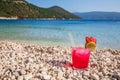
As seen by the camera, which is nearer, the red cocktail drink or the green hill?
the red cocktail drink

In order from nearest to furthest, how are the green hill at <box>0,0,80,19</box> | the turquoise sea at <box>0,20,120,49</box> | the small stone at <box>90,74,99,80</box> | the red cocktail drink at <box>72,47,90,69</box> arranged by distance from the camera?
1. the small stone at <box>90,74,99,80</box>
2. the red cocktail drink at <box>72,47,90,69</box>
3. the turquoise sea at <box>0,20,120,49</box>
4. the green hill at <box>0,0,80,19</box>

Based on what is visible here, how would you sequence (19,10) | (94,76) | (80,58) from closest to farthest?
1. (94,76)
2. (80,58)
3. (19,10)

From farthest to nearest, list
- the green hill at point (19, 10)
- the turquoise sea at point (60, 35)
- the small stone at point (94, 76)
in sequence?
the green hill at point (19, 10)
the turquoise sea at point (60, 35)
the small stone at point (94, 76)

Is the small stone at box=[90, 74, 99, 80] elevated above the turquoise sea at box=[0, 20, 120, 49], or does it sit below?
above

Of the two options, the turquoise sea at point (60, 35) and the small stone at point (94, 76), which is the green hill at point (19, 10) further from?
the small stone at point (94, 76)

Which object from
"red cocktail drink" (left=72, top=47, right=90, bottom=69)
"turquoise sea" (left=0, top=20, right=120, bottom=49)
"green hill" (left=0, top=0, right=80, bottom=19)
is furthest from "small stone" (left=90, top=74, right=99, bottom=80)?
"green hill" (left=0, top=0, right=80, bottom=19)

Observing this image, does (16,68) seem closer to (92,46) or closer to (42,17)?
(92,46)

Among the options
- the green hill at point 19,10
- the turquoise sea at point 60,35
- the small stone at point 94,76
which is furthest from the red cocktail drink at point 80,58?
the green hill at point 19,10

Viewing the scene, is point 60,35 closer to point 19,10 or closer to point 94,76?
point 94,76

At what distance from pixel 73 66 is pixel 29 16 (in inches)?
5405

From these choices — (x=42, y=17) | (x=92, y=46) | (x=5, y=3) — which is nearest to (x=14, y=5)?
(x=5, y=3)

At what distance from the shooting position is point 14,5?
136 meters

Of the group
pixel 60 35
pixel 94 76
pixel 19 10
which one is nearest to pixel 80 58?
pixel 94 76

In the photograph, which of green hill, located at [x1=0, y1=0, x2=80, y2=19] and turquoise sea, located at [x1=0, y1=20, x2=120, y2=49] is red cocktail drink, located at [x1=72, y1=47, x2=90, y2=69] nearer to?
turquoise sea, located at [x1=0, y1=20, x2=120, y2=49]
